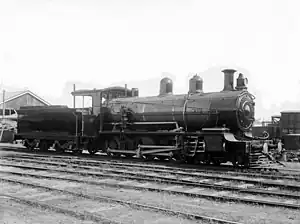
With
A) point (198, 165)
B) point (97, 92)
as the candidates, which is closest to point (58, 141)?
point (97, 92)

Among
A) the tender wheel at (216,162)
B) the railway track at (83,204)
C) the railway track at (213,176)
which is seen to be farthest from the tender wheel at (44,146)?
the railway track at (83,204)

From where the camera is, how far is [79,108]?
18.5 m

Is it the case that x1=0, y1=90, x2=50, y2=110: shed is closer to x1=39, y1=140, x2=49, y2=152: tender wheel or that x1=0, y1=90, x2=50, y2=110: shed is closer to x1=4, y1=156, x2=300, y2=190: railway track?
x1=39, y1=140, x2=49, y2=152: tender wheel

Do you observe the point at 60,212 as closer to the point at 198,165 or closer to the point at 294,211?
the point at 294,211

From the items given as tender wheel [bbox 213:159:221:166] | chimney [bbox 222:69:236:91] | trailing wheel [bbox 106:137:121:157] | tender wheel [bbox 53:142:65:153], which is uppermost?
chimney [bbox 222:69:236:91]

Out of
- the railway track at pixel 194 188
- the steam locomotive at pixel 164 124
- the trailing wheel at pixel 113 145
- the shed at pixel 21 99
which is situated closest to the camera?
the railway track at pixel 194 188

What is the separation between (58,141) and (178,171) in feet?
30.1

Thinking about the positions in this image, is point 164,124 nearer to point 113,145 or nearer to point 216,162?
point 216,162

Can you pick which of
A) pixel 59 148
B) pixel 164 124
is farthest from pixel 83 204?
pixel 59 148

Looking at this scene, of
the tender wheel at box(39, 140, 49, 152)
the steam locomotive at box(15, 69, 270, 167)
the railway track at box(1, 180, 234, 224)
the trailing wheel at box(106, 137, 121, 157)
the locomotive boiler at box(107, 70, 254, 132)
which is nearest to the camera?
the railway track at box(1, 180, 234, 224)

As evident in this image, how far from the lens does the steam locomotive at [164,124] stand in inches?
535

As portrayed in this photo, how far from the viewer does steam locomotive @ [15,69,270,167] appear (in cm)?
1359

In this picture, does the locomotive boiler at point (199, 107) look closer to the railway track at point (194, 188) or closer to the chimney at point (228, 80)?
the chimney at point (228, 80)

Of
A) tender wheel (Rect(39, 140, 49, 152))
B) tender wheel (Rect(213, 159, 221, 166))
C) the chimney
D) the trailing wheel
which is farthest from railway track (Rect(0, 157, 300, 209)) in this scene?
tender wheel (Rect(39, 140, 49, 152))
